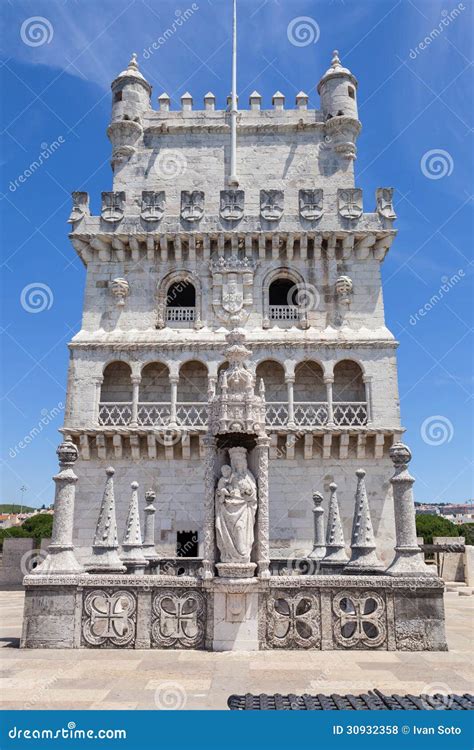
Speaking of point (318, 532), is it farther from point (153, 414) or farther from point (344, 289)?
point (344, 289)

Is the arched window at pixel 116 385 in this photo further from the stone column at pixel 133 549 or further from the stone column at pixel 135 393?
the stone column at pixel 133 549

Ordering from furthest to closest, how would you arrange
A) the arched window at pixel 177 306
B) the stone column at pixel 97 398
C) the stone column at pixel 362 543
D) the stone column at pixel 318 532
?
the arched window at pixel 177 306
the stone column at pixel 97 398
the stone column at pixel 318 532
the stone column at pixel 362 543

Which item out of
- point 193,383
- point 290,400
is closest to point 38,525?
point 193,383

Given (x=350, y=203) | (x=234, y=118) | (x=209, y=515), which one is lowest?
(x=209, y=515)

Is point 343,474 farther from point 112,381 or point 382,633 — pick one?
point 382,633

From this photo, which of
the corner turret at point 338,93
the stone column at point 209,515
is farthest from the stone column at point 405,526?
the corner turret at point 338,93

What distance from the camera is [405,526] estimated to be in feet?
33.9

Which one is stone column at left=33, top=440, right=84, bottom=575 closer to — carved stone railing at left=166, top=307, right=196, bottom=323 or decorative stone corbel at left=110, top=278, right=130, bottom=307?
carved stone railing at left=166, top=307, right=196, bottom=323

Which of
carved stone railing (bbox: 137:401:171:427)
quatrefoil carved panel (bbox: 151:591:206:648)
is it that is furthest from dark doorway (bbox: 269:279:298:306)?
quatrefoil carved panel (bbox: 151:591:206:648)

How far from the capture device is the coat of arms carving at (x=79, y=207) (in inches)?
1074

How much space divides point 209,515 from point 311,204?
66.3ft

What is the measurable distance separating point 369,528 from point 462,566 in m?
16.1

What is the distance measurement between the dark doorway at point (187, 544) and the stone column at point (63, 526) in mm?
14177

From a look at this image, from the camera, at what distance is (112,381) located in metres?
26.9
